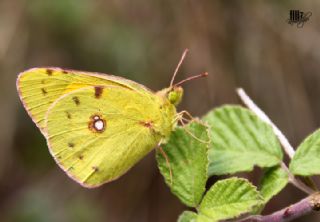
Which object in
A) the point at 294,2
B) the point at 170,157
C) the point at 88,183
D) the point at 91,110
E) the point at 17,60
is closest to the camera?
the point at 170,157

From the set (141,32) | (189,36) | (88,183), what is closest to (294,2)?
(189,36)

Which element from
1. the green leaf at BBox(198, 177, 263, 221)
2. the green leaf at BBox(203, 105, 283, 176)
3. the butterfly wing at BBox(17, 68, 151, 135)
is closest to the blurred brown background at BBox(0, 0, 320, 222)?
the butterfly wing at BBox(17, 68, 151, 135)

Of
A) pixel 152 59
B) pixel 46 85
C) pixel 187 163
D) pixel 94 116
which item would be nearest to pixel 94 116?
pixel 94 116

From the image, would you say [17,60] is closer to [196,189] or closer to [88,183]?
[88,183]

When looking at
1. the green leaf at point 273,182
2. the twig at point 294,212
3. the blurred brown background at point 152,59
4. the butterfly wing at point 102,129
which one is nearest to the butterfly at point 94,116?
the butterfly wing at point 102,129

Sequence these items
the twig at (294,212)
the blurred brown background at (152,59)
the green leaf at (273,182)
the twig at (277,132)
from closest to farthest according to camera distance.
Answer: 1. the twig at (294,212)
2. the green leaf at (273,182)
3. the twig at (277,132)
4. the blurred brown background at (152,59)

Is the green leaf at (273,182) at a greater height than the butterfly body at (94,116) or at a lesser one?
lesser

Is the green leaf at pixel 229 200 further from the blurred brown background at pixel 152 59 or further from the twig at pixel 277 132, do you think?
the blurred brown background at pixel 152 59
